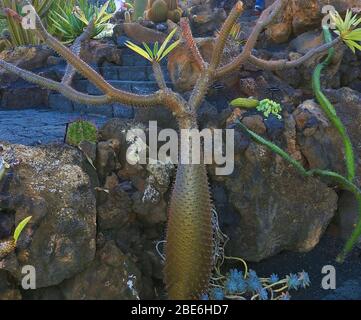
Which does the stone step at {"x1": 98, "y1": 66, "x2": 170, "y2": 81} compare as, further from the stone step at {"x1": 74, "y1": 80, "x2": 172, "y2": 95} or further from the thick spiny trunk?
the thick spiny trunk

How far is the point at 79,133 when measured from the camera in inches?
112

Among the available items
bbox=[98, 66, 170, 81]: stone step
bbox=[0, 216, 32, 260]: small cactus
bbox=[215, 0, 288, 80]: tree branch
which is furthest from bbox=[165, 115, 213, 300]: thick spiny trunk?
bbox=[98, 66, 170, 81]: stone step

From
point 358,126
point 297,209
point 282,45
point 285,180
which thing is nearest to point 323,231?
point 297,209

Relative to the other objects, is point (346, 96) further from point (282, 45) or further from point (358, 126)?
point (282, 45)

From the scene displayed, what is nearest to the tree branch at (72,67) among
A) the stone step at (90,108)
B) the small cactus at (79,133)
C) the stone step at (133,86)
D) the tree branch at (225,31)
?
the small cactus at (79,133)

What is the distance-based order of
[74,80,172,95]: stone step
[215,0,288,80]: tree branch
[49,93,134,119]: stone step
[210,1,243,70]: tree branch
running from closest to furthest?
[210,1,243,70]: tree branch
[215,0,288,80]: tree branch
[49,93,134,119]: stone step
[74,80,172,95]: stone step

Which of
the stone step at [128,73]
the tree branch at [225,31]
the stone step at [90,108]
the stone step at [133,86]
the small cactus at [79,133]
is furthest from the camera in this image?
the stone step at [128,73]

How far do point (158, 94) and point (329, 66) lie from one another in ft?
7.56

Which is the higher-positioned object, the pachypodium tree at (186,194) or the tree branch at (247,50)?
the tree branch at (247,50)

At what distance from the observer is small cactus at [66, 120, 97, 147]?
9.30 feet

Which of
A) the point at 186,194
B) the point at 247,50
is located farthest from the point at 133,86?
the point at 186,194

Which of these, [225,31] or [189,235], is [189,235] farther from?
[225,31]

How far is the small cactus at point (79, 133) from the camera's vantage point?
2.83m

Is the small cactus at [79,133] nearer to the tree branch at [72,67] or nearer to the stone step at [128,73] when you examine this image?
the tree branch at [72,67]
